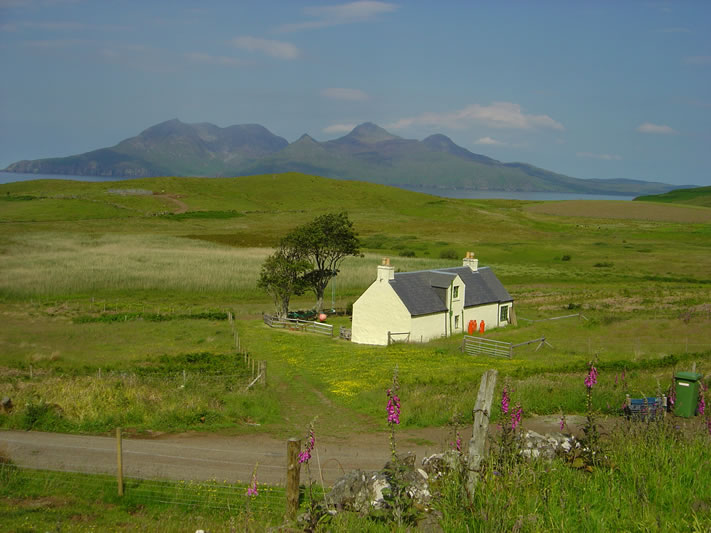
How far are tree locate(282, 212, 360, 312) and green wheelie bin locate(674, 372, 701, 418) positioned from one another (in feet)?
125

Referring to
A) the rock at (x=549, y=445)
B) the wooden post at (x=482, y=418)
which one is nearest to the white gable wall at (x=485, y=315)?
the rock at (x=549, y=445)

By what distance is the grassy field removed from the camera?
21.9m

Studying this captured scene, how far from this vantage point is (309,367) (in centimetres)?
3475

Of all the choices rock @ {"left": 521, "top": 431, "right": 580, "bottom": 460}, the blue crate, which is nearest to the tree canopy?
the blue crate

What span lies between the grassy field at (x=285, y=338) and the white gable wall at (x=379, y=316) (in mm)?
1751

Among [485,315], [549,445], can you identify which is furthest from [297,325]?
[549,445]

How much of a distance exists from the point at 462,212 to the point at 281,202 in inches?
2281

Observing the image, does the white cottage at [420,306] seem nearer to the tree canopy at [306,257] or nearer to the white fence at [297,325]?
the white fence at [297,325]

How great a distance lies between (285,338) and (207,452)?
2587 cm

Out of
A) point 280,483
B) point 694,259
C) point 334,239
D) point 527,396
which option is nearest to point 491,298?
point 334,239

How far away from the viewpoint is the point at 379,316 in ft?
143

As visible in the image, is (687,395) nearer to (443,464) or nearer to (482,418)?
(443,464)

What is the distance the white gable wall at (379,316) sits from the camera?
1698 inches

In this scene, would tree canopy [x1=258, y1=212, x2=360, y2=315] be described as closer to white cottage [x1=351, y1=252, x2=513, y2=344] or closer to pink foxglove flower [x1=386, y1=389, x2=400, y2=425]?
white cottage [x1=351, y1=252, x2=513, y2=344]
